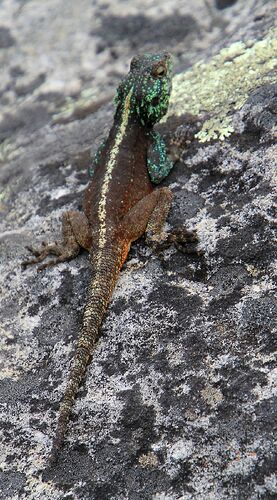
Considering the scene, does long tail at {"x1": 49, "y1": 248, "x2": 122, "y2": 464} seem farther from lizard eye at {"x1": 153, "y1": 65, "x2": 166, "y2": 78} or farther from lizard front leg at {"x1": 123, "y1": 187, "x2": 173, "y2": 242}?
lizard eye at {"x1": 153, "y1": 65, "x2": 166, "y2": 78}

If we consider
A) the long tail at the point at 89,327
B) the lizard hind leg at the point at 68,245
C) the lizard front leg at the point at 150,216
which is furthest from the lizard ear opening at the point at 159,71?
the long tail at the point at 89,327

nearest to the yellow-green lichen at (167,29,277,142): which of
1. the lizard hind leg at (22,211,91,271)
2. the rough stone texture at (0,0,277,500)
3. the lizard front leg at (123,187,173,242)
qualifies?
the rough stone texture at (0,0,277,500)

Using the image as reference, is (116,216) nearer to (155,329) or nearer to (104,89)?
(155,329)

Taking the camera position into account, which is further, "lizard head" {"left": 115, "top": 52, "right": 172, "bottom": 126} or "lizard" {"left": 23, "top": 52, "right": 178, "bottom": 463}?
"lizard head" {"left": 115, "top": 52, "right": 172, "bottom": 126}

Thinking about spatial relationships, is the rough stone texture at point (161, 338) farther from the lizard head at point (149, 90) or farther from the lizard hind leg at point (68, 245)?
the lizard head at point (149, 90)

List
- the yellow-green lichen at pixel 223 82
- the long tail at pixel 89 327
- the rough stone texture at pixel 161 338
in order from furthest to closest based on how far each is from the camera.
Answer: the yellow-green lichen at pixel 223 82 → the long tail at pixel 89 327 → the rough stone texture at pixel 161 338

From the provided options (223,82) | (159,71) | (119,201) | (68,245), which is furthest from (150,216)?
(223,82)

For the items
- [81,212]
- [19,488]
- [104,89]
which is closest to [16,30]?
[104,89]
